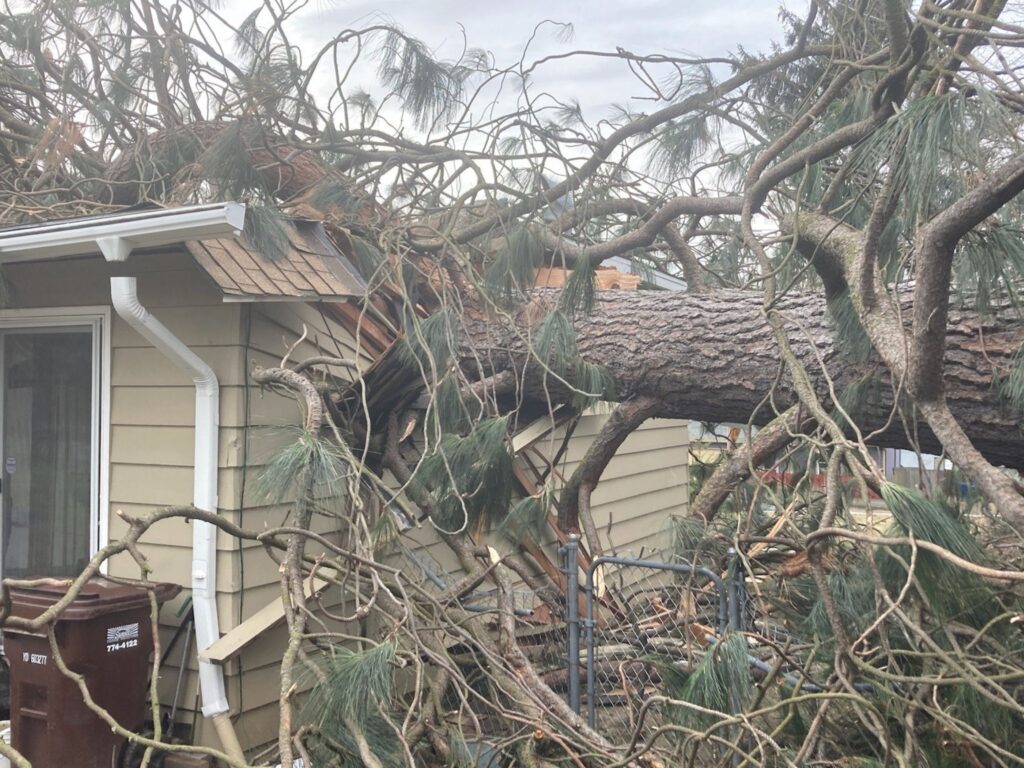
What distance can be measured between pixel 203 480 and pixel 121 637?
2.37 ft

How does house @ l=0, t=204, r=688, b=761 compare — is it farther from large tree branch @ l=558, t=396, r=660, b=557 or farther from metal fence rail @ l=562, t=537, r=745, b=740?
metal fence rail @ l=562, t=537, r=745, b=740

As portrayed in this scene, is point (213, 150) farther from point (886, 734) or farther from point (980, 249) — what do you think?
point (886, 734)

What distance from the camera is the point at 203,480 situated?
3941mm

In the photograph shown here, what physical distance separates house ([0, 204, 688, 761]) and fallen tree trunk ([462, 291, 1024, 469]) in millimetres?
530

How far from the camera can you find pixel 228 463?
3.98 metres

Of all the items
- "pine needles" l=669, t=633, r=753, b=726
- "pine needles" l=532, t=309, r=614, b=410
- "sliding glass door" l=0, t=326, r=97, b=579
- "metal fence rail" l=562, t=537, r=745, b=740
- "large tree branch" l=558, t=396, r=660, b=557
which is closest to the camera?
"pine needles" l=669, t=633, r=753, b=726

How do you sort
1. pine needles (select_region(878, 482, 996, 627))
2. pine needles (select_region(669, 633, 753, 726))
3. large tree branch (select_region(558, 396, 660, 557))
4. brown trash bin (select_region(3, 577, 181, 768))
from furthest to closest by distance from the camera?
1. large tree branch (select_region(558, 396, 660, 557))
2. brown trash bin (select_region(3, 577, 181, 768))
3. pine needles (select_region(669, 633, 753, 726))
4. pine needles (select_region(878, 482, 996, 627))

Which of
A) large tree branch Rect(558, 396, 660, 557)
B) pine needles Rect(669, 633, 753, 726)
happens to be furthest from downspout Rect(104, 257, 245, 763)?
pine needles Rect(669, 633, 753, 726)

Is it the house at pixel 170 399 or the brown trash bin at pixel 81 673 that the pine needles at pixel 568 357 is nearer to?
the house at pixel 170 399

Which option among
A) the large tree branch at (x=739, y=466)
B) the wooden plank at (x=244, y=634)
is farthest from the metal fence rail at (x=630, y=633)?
the wooden plank at (x=244, y=634)

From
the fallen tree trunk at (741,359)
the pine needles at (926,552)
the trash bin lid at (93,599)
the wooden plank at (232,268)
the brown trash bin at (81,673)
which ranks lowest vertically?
the brown trash bin at (81,673)

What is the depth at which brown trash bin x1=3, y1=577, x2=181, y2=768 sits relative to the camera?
11.7 ft

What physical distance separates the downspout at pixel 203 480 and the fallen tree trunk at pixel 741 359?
122 centimetres

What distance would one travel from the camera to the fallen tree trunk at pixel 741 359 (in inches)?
121
